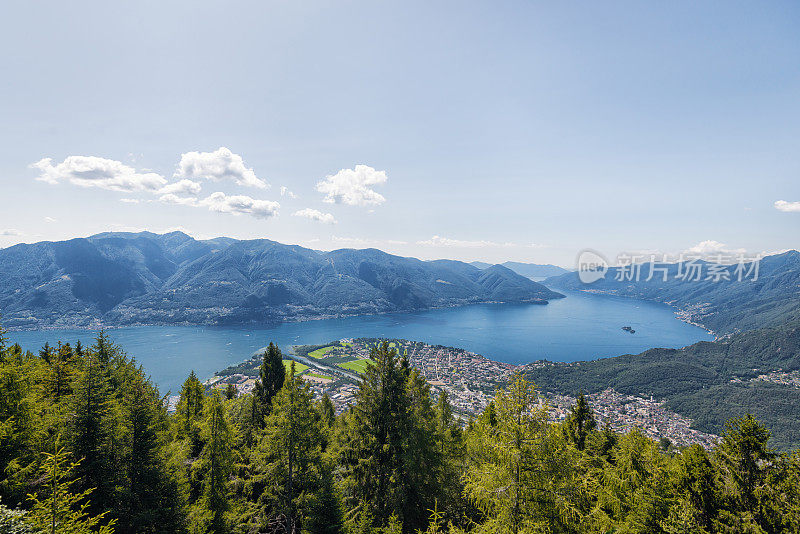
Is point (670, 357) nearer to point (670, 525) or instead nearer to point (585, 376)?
point (585, 376)

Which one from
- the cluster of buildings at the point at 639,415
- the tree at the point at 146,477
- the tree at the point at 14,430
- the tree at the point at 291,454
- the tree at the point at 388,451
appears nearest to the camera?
the tree at the point at 14,430

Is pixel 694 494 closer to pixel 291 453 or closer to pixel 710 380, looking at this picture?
pixel 291 453

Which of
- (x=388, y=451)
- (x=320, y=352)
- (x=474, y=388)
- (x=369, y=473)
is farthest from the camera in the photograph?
(x=320, y=352)

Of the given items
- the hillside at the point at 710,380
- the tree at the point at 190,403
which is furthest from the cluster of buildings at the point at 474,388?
the tree at the point at 190,403

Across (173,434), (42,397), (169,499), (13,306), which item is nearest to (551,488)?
(169,499)

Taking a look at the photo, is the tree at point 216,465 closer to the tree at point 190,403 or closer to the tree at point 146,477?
the tree at point 146,477

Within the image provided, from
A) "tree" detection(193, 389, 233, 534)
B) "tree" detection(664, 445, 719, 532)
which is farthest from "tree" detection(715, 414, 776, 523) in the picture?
"tree" detection(193, 389, 233, 534)

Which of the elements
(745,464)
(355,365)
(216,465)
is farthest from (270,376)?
(355,365)
